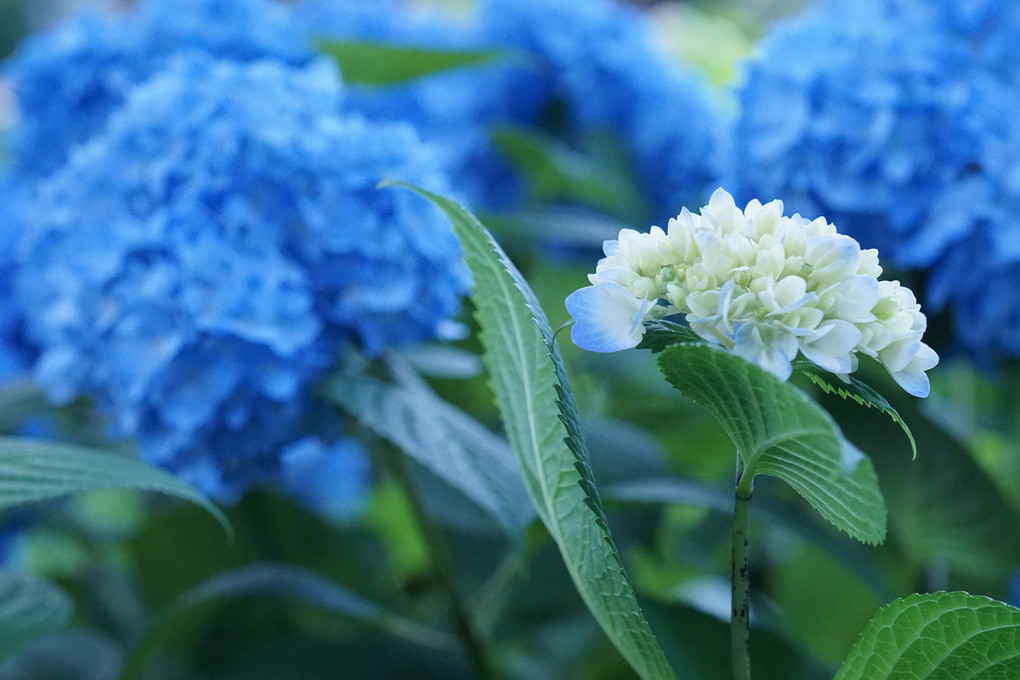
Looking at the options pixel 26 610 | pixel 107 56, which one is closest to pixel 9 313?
pixel 107 56

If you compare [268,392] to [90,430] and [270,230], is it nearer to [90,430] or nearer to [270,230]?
[270,230]

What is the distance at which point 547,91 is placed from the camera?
2.52 ft

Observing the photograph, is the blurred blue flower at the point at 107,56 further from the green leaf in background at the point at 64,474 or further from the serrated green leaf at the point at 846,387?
the serrated green leaf at the point at 846,387

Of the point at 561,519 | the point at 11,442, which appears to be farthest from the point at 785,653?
the point at 11,442

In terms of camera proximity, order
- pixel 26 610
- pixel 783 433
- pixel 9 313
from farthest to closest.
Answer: pixel 9 313
pixel 26 610
pixel 783 433

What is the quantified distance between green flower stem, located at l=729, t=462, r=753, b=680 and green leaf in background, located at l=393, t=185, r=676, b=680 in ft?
0.07

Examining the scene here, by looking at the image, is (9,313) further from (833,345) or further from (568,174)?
(833,345)

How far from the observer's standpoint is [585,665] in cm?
61

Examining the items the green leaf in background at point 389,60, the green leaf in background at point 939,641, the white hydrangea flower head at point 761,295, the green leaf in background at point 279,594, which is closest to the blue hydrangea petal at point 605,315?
the white hydrangea flower head at point 761,295

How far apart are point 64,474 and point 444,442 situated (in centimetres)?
15

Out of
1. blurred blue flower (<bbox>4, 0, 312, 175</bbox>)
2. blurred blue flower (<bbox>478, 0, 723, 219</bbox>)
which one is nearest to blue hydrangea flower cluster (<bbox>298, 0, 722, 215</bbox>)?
blurred blue flower (<bbox>478, 0, 723, 219</bbox>)

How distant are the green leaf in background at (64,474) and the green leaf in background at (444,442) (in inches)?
3.8

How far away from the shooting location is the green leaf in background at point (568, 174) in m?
0.66

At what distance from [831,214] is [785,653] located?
0.76 ft
